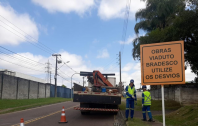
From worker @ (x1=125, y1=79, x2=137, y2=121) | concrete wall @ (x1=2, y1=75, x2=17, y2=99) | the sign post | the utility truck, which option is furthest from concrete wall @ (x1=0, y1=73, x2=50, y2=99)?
the sign post

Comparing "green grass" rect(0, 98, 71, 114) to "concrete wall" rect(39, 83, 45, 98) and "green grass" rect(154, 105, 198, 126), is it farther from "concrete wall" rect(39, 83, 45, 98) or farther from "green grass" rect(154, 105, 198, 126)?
"concrete wall" rect(39, 83, 45, 98)

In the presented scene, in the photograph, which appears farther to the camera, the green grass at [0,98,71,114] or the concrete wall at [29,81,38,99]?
the concrete wall at [29,81,38,99]

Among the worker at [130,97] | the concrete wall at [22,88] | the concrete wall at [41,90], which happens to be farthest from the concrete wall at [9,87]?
the worker at [130,97]

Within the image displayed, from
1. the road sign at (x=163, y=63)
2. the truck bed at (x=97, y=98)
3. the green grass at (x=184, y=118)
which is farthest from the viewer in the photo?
the truck bed at (x=97, y=98)

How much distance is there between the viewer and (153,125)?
9.20 metres

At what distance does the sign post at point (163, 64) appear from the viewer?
5832mm

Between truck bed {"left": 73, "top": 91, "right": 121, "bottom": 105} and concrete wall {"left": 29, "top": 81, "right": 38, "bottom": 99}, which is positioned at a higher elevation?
truck bed {"left": 73, "top": 91, "right": 121, "bottom": 105}

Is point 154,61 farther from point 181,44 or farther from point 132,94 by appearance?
point 132,94

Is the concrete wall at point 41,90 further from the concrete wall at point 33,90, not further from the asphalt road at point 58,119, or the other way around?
the asphalt road at point 58,119

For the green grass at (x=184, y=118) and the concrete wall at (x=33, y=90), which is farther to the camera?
the concrete wall at (x=33, y=90)

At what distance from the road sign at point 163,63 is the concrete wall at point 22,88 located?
30030 mm

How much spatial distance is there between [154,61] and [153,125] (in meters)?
4.14

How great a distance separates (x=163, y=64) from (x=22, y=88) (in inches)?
1238

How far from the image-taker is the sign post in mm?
5832
